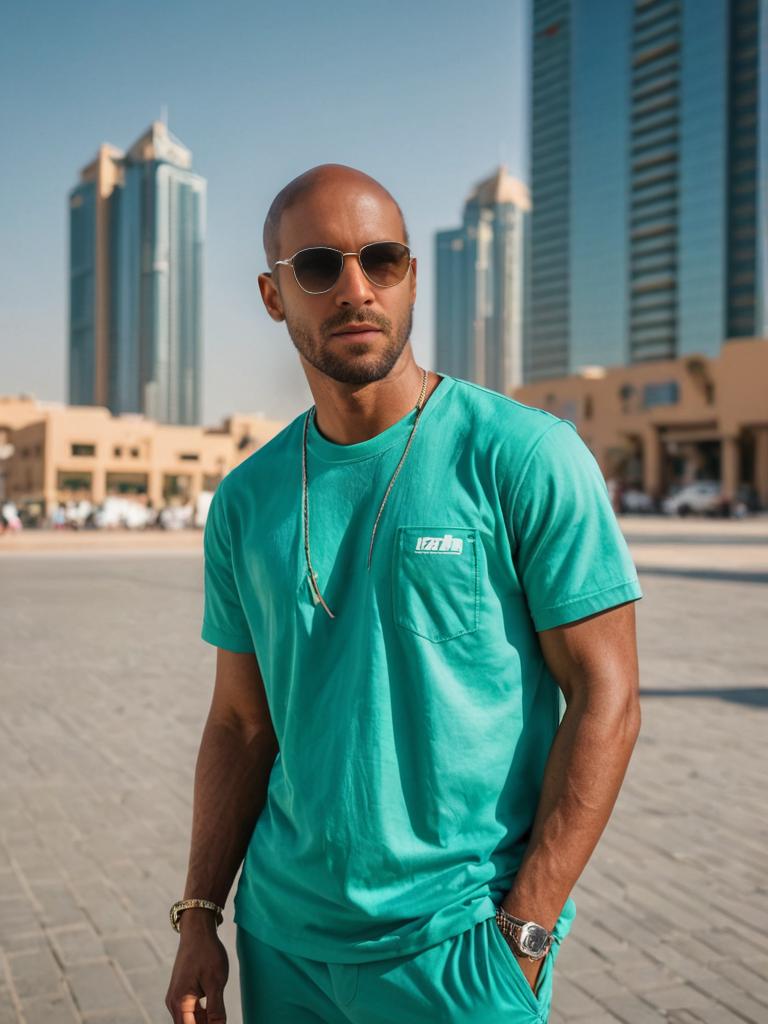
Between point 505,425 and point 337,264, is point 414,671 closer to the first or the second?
point 505,425

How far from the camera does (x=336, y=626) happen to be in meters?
1.55

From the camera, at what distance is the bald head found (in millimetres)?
1579

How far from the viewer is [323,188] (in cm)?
159

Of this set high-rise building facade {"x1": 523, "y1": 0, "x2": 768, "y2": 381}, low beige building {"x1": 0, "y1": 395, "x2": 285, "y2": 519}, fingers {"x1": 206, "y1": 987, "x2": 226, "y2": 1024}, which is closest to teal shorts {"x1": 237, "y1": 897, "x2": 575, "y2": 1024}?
fingers {"x1": 206, "y1": 987, "x2": 226, "y2": 1024}

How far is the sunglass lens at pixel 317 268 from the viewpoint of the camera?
1.59 metres

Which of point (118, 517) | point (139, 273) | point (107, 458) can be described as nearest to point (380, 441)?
point (118, 517)

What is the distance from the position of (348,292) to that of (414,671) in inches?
23.4

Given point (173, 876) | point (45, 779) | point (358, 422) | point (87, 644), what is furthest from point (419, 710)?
point (87, 644)

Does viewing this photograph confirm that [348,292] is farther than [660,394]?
No

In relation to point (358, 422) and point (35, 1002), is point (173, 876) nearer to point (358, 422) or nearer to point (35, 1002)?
point (35, 1002)

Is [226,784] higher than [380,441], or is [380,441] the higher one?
[380,441]

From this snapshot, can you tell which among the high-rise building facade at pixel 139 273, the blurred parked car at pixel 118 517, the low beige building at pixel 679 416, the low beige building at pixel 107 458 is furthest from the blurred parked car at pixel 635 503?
the high-rise building facade at pixel 139 273

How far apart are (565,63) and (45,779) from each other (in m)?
184

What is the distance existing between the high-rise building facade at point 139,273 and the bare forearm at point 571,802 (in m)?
190
